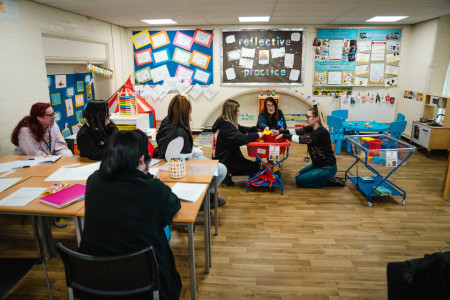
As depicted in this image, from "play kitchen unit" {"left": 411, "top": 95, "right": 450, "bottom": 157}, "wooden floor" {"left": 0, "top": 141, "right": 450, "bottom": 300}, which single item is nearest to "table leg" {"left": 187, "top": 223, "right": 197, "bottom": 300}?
"wooden floor" {"left": 0, "top": 141, "right": 450, "bottom": 300}

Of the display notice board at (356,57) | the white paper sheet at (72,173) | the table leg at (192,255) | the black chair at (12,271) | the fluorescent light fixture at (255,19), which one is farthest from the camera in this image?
the display notice board at (356,57)

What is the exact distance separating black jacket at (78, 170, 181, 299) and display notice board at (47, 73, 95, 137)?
4.12 metres

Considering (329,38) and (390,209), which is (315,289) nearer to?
(390,209)

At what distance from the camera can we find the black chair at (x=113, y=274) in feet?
5.07

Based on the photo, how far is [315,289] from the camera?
2.55 metres

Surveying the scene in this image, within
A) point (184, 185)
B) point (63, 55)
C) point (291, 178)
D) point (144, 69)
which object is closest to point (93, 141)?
point (184, 185)

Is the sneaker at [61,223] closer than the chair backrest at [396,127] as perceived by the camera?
Yes

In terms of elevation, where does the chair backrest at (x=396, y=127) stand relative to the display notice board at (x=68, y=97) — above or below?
below

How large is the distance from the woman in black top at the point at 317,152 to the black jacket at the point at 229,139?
529 millimetres

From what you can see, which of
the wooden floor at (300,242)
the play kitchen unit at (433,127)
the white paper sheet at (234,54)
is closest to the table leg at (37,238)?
the wooden floor at (300,242)

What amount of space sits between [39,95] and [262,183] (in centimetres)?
339

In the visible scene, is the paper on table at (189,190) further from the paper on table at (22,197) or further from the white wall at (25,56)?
the white wall at (25,56)

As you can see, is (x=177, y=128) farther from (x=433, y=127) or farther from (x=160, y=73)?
(x=433, y=127)

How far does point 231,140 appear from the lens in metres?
4.23
